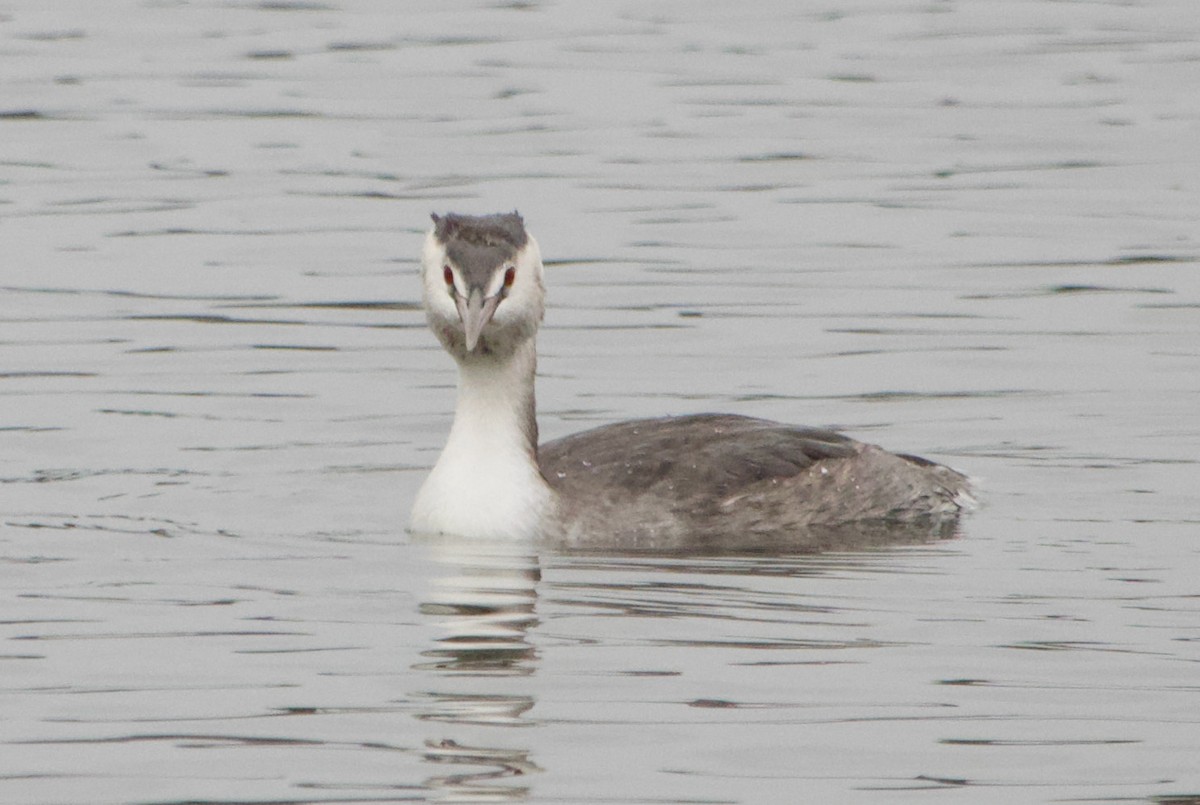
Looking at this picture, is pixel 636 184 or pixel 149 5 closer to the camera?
pixel 636 184

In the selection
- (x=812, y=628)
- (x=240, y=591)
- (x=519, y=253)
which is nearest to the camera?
(x=812, y=628)

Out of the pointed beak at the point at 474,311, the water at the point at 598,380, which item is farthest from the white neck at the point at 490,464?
the pointed beak at the point at 474,311

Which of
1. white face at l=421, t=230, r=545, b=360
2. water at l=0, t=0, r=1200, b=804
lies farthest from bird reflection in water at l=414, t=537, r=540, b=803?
white face at l=421, t=230, r=545, b=360

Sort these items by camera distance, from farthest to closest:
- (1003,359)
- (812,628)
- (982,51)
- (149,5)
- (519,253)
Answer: (149,5) → (982,51) → (1003,359) → (519,253) → (812,628)

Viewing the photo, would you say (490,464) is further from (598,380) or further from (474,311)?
(598,380)

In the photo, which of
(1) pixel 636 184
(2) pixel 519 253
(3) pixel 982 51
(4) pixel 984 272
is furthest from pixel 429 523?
(3) pixel 982 51

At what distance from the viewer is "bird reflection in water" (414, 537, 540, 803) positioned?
8.50 m

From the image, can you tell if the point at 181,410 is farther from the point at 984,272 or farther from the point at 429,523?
the point at 984,272

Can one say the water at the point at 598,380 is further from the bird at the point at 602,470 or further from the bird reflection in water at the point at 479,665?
the bird at the point at 602,470

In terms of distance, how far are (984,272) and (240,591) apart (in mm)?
8257

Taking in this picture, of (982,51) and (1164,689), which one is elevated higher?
(982,51)

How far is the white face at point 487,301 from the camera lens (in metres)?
11.8

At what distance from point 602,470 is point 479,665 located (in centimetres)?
276

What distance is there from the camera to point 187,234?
19438mm
